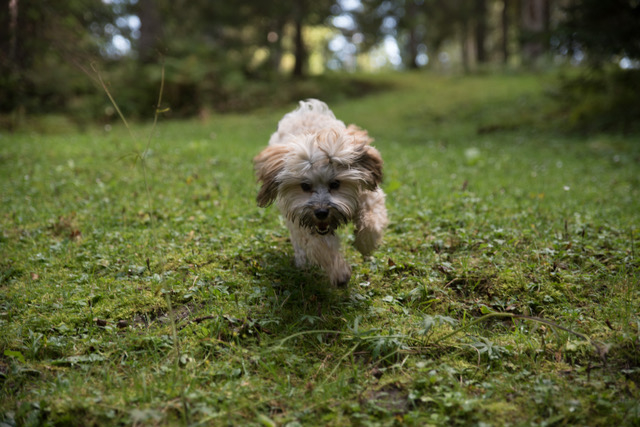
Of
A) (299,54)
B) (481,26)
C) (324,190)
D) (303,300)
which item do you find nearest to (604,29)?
(324,190)

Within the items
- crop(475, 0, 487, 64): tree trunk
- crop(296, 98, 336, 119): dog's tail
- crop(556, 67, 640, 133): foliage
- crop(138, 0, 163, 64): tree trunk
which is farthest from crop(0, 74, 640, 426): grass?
crop(475, 0, 487, 64): tree trunk

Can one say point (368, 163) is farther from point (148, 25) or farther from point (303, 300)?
point (148, 25)

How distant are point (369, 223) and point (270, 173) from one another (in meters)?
1.07

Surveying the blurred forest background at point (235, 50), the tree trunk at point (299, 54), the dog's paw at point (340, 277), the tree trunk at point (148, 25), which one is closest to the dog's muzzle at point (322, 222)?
the dog's paw at point (340, 277)

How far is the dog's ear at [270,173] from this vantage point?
4539 mm

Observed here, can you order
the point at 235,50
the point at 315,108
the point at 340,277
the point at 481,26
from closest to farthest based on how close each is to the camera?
the point at 340,277, the point at 315,108, the point at 235,50, the point at 481,26

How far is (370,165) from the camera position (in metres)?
4.60

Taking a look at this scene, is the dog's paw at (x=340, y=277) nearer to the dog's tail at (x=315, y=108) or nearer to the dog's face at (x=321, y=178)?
the dog's face at (x=321, y=178)

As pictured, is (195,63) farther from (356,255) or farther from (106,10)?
(356,255)

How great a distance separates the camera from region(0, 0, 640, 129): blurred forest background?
12.5 meters

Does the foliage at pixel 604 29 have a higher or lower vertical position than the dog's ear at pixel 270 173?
higher

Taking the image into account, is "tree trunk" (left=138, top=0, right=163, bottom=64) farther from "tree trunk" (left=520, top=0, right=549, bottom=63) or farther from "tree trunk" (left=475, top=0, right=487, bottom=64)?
"tree trunk" (left=475, top=0, right=487, bottom=64)

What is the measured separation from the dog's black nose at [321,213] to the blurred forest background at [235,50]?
6.41 feet

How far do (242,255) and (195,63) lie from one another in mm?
16803
